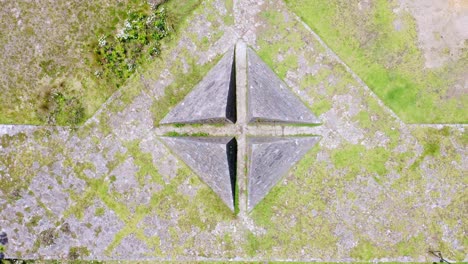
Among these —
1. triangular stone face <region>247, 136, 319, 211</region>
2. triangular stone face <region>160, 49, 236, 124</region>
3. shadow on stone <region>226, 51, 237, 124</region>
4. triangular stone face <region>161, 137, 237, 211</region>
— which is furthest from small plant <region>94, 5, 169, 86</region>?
triangular stone face <region>247, 136, 319, 211</region>

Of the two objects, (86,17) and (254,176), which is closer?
(254,176)

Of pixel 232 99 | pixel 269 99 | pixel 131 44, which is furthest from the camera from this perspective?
pixel 131 44

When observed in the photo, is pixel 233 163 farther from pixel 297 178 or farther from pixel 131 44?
pixel 131 44

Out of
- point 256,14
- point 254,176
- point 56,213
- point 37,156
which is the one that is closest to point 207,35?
point 256,14

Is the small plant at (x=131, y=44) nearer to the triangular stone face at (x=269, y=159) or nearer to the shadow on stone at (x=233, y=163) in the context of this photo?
the shadow on stone at (x=233, y=163)

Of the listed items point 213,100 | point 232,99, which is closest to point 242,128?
point 232,99

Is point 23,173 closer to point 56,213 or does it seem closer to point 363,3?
point 56,213
